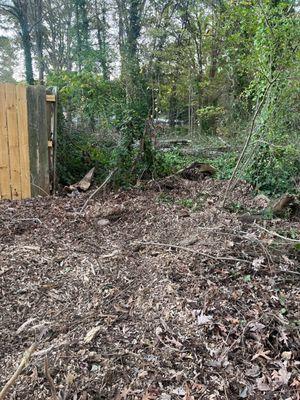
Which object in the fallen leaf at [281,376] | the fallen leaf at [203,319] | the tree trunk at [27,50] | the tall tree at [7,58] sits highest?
the tall tree at [7,58]

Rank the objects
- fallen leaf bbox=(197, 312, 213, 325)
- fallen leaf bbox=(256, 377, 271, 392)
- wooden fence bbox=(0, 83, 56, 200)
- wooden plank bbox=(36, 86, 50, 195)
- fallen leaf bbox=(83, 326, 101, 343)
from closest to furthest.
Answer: fallen leaf bbox=(256, 377, 271, 392), fallen leaf bbox=(83, 326, 101, 343), fallen leaf bbox=(197, 312, 213, 325), wooden fence bbox=(0, 83, 56, 200), wooden plank bbox=(36, 86, 50, 195)

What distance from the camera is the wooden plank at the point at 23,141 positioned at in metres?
3.98

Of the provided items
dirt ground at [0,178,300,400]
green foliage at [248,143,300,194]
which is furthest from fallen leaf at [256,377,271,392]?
green foliage at [248,143,300,194]

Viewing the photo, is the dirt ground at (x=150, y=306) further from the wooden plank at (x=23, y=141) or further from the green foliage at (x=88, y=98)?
the green foliage at (x=88, y=98)

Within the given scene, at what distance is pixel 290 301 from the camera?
218 centimetres

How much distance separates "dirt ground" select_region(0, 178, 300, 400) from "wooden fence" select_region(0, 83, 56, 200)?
765 millimetres

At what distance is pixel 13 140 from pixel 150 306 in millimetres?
2976

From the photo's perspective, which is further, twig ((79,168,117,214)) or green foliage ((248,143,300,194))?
green foliage ((248,143,300,194))

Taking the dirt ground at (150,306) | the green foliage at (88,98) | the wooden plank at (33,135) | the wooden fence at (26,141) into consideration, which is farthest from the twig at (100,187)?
the green foliage at (88,98)

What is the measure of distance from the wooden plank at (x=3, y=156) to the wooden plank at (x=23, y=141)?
0.17 meters

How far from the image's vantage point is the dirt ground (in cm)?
162

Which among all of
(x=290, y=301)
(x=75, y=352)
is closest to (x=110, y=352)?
(x=75, y=352)

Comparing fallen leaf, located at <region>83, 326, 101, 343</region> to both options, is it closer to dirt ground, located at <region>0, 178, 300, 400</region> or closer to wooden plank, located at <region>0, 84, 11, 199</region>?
dirt ground, located at <region>0, 178, 300, 400</region>

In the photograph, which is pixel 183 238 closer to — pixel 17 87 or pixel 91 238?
pixel 91 238
